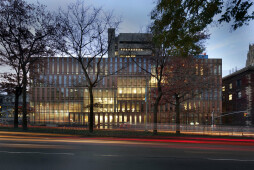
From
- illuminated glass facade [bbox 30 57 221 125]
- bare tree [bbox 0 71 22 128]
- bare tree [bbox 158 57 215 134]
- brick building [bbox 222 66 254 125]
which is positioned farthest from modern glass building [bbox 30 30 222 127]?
bare tree [bbox 158 57 215 134]

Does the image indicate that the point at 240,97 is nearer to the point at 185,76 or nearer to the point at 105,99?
the point at 105,99

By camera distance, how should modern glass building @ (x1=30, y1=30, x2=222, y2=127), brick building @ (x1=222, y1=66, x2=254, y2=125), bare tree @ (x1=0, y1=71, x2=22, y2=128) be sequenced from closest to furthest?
bare tree @ (x1=0, y1=71, x2=22, y2=128) < brick building @ (x1=222, y1=66, x2=254, y2=125) < modern glass building @ (x1=30, y1=30, x2=222, y2=127)

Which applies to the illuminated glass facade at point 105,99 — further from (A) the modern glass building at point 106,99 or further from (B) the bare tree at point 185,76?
(B) the bare tree at point 185,76

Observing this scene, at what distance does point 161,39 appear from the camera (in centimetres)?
1062

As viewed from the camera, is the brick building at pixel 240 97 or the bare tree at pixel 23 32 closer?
the bare tree at pixel 23 32

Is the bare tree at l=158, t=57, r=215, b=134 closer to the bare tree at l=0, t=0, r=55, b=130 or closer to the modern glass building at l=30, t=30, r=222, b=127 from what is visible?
the bare tree at l=0, t=0, r=55, b=130

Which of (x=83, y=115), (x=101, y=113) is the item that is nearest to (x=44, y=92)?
(x=83, y=115)

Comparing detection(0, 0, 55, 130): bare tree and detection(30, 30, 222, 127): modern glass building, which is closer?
detection(0, 0, 55, 130): bare tree

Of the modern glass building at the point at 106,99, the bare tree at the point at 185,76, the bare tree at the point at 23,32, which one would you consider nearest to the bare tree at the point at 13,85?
the bare tree at the point at 23,32

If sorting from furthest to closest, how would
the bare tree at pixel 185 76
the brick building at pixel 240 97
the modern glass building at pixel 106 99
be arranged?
the modern glass building at pixel 106 99 → the brick building at pixel 240 97 → the bare tree at pixel 185 76

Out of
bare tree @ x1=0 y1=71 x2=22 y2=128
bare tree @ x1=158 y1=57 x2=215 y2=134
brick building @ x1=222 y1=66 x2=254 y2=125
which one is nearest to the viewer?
bare tree @ x1=158 y1=57 x2=215 y2=134

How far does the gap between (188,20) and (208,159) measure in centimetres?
645

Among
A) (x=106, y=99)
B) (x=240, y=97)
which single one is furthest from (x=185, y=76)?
(x=240, y=97)

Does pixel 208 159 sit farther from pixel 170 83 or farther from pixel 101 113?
pixel 101 113
